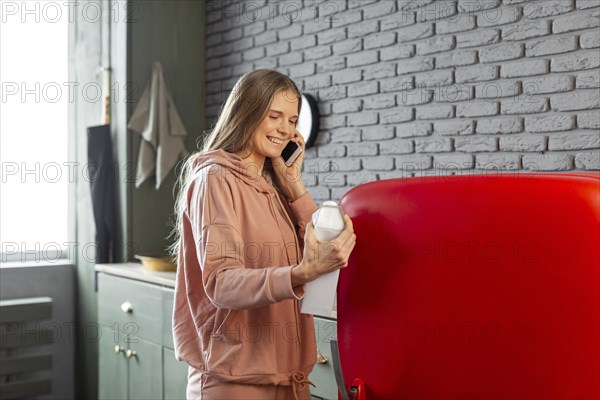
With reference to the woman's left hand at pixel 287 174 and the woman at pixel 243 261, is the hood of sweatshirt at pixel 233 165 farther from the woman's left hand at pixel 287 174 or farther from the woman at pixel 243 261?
the woman's left hand at pixel 287 174

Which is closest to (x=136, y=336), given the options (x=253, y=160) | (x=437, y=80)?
(x=437, y=80)

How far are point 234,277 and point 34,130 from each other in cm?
314

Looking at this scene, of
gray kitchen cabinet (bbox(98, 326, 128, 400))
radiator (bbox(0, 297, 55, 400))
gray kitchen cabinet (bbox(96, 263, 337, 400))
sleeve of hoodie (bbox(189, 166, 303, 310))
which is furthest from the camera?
radiator (bbox(0, 297, 55, 400))

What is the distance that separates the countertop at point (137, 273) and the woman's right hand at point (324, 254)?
1888mm

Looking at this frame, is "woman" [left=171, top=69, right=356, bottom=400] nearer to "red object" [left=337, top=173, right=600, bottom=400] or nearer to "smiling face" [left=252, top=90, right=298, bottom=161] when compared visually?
"smiling face" [left=252, top=90, right=298, bottom=161]

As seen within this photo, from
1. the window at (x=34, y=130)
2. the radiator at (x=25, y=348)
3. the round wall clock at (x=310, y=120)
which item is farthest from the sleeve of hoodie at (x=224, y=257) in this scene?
the window at (x=34, y=130)

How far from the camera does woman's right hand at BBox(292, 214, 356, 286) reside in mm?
1192

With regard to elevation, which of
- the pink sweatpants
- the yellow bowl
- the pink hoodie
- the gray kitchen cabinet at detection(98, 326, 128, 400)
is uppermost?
the pink hoodie

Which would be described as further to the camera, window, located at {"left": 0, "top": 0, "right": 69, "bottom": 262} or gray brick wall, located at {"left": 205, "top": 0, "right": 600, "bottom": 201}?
window, located at {"left": 0, "top": 0, "right": 69, "bottom": 262}

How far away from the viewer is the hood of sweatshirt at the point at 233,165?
5.10 ft

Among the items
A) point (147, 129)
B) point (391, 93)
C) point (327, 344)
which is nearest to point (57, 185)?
point (147, 129)

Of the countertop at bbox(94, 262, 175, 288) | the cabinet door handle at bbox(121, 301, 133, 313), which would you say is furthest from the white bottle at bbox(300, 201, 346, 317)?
the cabinet door handle at bbox(121, 301, 133, 313)

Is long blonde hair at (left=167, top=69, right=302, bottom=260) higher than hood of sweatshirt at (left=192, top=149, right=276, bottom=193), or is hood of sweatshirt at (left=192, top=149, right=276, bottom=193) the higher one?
long blonde hair at (left=167, top=69, right=302, bottom=260)

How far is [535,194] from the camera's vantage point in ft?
3.35
